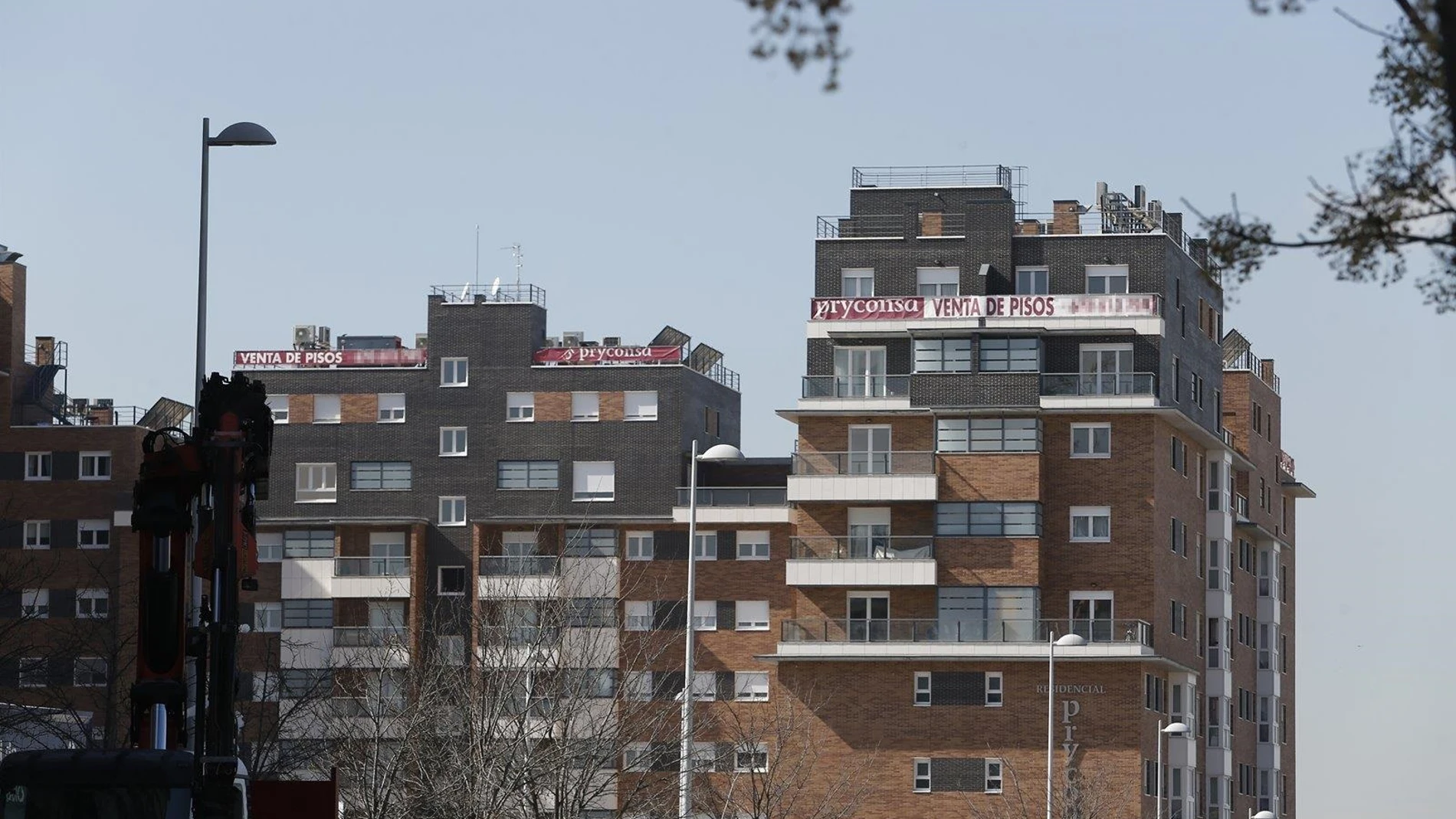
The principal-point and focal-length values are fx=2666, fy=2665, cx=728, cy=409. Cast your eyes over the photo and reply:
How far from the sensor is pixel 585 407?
103m

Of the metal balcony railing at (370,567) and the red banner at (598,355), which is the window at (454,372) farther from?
the metal balcony railing at (370,567)

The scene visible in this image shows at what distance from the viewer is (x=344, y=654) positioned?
97688mm

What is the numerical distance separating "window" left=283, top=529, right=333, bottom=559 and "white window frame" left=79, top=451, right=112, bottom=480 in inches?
289

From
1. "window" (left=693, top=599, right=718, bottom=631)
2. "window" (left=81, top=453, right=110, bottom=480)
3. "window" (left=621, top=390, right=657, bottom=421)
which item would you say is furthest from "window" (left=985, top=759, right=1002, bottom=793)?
"window" (left=81, top=453, right=110, bottom=480)

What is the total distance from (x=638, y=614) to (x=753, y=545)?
4990mm

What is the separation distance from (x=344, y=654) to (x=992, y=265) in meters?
27.7

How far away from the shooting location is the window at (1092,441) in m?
→ 89.8

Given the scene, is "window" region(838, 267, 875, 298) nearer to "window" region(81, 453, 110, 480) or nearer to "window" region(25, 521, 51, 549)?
"window" region(81, 453, 110, 480)

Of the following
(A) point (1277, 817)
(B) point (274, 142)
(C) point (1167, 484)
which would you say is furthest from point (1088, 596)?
(B) point (274, 142)

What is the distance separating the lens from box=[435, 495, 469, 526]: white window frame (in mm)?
103125

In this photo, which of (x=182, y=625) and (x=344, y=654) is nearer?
(x=182, y=625)

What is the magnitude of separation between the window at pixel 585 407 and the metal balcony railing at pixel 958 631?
16.3 m

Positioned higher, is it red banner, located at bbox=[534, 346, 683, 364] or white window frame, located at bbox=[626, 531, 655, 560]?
red banner, located at bbox=[534, 346, 683, 364]

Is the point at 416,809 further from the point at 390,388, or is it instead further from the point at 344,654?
the point at 390,388
